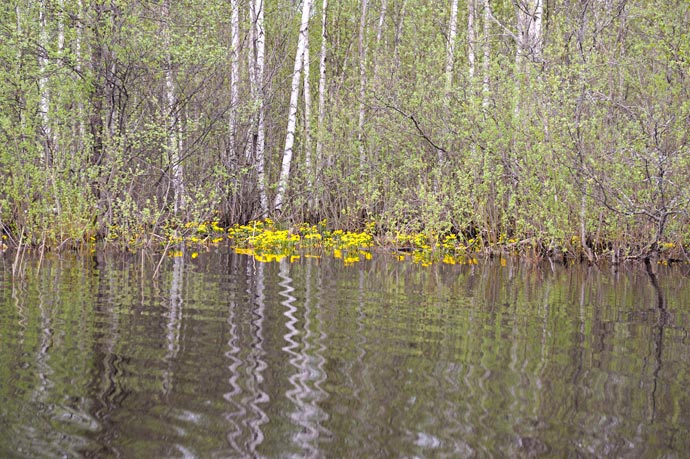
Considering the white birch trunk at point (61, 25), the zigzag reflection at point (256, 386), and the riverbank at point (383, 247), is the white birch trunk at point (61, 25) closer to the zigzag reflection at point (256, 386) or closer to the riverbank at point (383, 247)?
the riverbank at point (383, 247)

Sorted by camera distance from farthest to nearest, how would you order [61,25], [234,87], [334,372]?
[234,87]
[61,25]
[334,372]

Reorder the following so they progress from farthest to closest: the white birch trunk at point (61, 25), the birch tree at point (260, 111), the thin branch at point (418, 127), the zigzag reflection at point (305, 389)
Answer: the birch tree at point (260, 111) → the thin branch at point (418, 127) → the white birch trunk at point (61, 25) → the zigzag reflection at point (305, 389)

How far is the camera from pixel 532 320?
5789mm

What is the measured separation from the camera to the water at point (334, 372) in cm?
275

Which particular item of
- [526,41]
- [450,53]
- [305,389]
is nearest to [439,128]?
[526,41]

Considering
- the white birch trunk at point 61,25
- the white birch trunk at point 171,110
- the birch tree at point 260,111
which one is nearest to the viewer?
the white birch trunk at point 61,25

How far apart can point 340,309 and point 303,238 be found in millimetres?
8692

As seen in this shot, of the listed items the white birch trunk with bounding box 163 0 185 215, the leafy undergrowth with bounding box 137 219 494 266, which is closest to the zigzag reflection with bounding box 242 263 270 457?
the leafy undergrowth with bounding box 137 219 494 266

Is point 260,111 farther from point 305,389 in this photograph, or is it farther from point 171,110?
point 305,389

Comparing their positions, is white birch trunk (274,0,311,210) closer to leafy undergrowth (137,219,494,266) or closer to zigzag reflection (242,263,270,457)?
leafy undergrowth (137,219,494,266)

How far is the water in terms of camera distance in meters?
2.75

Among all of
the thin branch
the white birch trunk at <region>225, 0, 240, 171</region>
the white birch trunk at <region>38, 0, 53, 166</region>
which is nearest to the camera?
the white birch trunk at <region>38, 0, 53, 166</region>

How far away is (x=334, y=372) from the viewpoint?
12.4 feet

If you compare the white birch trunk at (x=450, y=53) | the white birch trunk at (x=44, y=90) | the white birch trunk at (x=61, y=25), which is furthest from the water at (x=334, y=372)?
the white birch trunk at (x=450, y=53)
